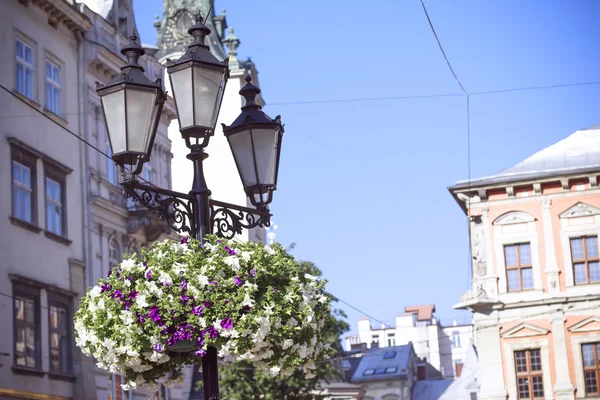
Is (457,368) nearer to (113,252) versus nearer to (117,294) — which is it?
(113,252)

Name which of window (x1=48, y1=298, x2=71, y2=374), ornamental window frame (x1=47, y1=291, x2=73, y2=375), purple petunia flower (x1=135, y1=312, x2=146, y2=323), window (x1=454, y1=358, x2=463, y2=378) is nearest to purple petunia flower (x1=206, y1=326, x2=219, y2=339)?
purple petunia flower (x1=135, y1=312, x2=146, y2=323)

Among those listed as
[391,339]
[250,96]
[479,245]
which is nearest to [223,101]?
[479,245]

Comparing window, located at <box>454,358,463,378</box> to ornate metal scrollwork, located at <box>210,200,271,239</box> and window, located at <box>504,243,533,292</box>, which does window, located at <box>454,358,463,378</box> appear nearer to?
window, located at <box>504,243,533,292</box>

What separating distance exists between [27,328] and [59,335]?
5.26 feet

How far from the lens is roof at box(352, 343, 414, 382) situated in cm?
7112

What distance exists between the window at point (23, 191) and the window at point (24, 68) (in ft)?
5.54

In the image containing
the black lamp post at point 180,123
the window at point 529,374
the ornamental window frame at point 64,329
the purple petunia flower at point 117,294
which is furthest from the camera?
the window at point 529,374

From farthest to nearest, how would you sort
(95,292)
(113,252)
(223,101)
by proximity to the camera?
(223,101)
(113,252)
(95,292)

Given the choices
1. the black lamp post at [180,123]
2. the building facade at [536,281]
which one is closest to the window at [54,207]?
the black lamp post at [180,123]

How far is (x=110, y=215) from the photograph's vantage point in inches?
1136

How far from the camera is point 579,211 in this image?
4038cm

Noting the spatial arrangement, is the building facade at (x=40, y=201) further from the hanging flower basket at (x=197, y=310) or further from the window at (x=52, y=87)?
the hanging flower basket at (x=197, y=310)

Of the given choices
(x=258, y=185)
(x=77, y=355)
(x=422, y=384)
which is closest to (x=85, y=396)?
(x=77, y=355)

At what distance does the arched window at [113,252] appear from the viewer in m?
28.9
